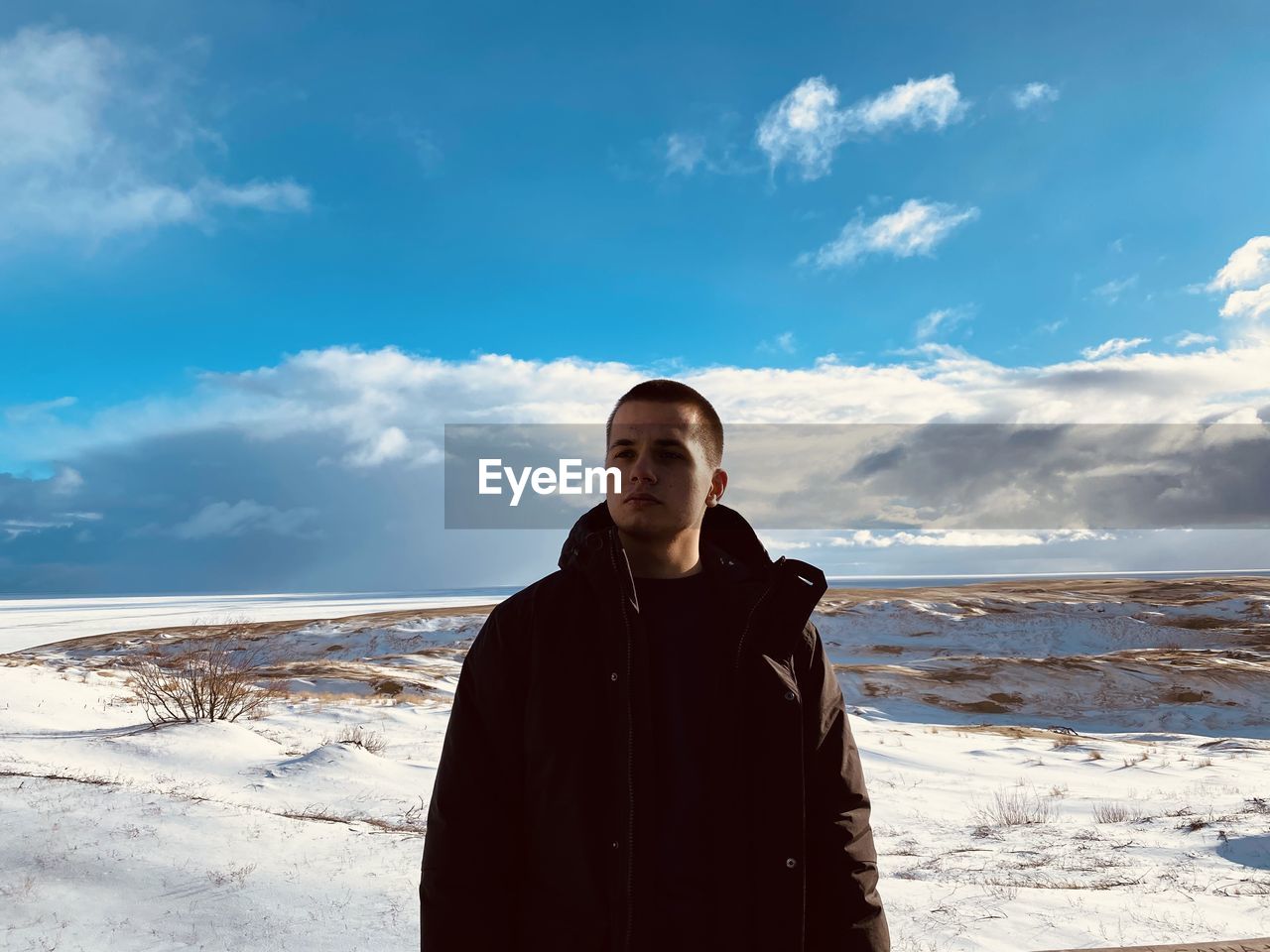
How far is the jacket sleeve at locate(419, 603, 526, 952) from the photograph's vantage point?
1.87 metres

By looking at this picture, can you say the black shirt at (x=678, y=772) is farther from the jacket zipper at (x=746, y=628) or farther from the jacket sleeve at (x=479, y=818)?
the jacket sleeve at (x=479, y=818)

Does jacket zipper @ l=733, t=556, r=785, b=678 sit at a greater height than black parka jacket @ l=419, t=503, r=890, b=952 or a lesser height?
greater

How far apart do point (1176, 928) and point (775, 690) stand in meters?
3.88

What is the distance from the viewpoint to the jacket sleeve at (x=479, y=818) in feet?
6.12

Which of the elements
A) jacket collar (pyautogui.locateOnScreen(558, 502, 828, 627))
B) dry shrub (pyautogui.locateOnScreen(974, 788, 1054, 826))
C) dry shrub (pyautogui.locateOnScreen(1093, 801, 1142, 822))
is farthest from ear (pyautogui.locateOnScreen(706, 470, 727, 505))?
dry shrub (pyautogui.locateOnScreen(1093, 801, 1142, 822))

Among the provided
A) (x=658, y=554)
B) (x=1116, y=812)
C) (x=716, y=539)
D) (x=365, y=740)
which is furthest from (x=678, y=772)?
(x=365, y=740)

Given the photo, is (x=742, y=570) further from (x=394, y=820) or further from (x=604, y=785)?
(x=394, y=820)

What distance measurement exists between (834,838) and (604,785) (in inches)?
22.1

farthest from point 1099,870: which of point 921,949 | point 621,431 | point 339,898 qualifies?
point 621,431

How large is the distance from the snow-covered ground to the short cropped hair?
9.93 feet

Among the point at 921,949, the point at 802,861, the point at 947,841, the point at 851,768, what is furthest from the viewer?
the point at 947,841

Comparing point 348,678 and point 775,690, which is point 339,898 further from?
point 348,678

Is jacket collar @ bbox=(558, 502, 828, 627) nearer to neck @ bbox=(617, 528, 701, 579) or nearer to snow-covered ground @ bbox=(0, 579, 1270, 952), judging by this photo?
neck @ bbox=(617, 528, 701, 579)

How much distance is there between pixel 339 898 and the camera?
14.8 feet
